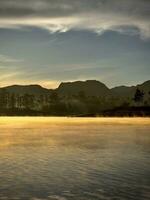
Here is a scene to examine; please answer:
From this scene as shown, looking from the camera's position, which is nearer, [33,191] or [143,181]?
[33,191]

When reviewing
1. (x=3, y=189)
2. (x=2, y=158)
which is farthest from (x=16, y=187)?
(x=2, y=158)

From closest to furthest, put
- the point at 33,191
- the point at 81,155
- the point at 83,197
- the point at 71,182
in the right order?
the point at 83,197
the point at 33,191
the point at 71,182
the point at 81,155

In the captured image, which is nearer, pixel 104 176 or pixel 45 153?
pixel 104 176

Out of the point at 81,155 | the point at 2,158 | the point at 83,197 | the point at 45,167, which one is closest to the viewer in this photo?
the point at 83,197

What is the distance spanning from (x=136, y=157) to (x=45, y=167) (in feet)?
42.0

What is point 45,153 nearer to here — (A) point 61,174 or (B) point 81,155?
(B) point 81,155

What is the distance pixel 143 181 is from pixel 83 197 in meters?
7.31

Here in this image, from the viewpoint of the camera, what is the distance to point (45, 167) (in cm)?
4034

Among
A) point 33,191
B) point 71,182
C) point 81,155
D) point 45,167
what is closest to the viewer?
point 33,191

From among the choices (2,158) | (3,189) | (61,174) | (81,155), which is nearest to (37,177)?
(61,174)

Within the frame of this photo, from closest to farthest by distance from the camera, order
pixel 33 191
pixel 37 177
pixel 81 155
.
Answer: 1. pixel 33 191
2. pixel 37 177
3. pixel 81 155

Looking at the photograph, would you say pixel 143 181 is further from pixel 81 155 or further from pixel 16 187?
pixel 81 155

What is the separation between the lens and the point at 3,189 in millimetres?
29422

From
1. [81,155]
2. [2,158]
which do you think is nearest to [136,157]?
[81,155]
